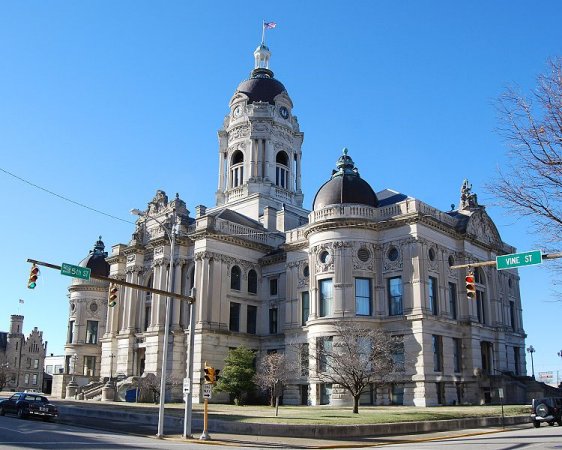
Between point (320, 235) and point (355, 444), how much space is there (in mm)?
29952

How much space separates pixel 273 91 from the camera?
276ft

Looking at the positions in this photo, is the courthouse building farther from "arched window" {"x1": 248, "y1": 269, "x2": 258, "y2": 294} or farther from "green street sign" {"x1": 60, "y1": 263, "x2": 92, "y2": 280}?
"green street sign" {"x1": 60, "y1": 263, "x2": 92, "y2": 280}

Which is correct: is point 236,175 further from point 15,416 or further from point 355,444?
point 355,444

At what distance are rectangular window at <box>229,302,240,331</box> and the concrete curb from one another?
24.7 meters

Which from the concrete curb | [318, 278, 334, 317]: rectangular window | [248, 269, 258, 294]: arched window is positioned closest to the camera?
the concrete curb

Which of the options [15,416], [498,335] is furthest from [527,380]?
[15,416]

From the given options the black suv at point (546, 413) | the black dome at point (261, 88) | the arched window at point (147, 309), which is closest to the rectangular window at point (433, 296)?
the black suv at point (546, 413)

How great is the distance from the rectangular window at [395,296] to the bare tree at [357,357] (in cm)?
232

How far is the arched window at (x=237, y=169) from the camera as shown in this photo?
8169cm

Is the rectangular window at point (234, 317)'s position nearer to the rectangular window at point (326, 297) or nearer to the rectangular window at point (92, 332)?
the rectangular window at point (326, 297)

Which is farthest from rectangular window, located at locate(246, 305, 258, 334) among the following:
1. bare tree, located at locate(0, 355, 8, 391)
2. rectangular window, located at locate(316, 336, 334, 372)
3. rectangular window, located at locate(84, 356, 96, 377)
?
bare tree, located at locate(0, 355, 8, 391)

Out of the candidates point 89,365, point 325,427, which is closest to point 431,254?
point 325,427

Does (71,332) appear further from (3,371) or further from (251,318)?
(251,318)

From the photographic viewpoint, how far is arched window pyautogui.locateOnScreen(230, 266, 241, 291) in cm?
6519
